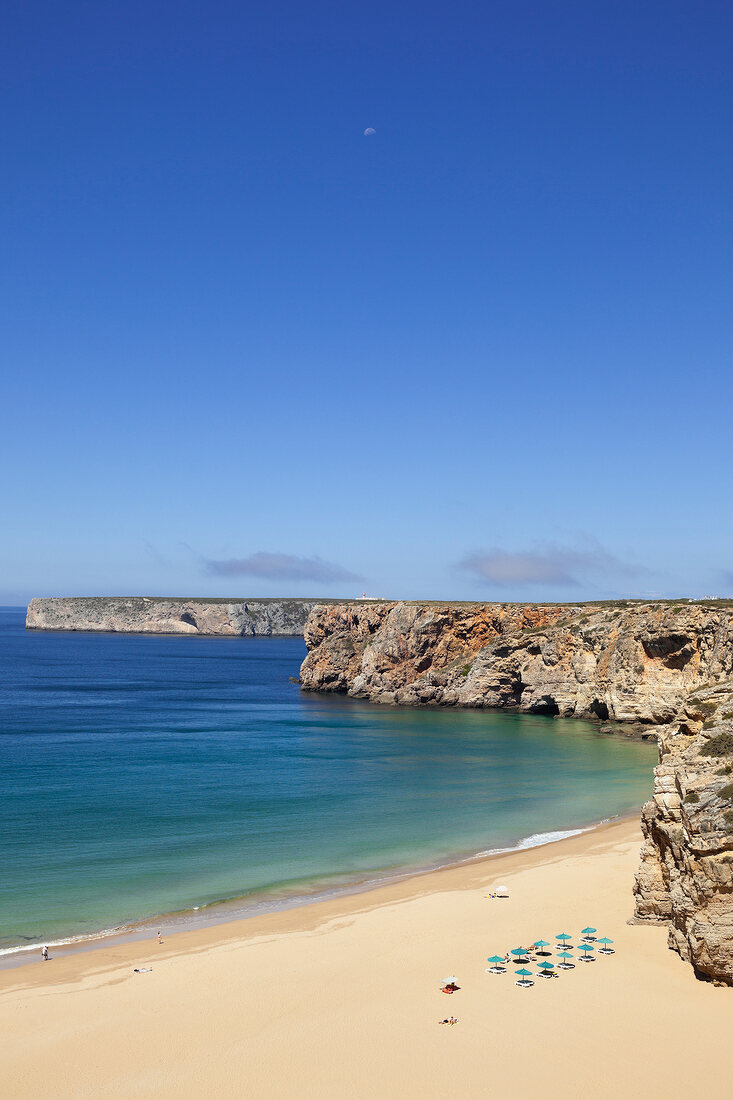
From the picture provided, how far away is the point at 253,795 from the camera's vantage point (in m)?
42.8

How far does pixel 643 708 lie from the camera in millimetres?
64750

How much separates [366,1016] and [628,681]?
52.8 meters

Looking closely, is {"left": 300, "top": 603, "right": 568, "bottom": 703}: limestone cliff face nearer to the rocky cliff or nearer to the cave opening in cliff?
the rocky cliff

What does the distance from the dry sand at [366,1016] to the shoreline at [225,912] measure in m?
0.83

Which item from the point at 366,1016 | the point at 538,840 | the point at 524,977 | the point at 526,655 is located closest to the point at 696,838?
the point at 524,977

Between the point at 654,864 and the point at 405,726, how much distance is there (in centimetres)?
4911

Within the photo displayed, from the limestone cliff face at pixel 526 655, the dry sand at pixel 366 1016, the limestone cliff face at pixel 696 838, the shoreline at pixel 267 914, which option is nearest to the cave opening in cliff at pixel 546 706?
the limestone cliff face at pixel 526 655

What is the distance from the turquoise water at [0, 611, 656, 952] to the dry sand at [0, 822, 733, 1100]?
4642 millimetres

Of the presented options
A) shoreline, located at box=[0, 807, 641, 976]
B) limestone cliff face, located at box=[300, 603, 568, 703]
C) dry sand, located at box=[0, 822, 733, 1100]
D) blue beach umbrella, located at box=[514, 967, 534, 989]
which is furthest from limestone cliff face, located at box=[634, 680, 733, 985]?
limestone cliff face, located at box=[300, 603, 568, 703]

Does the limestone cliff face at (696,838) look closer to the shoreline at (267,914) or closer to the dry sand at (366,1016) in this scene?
the dry sand at (366,1016)

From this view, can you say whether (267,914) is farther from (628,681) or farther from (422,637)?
(422,637)

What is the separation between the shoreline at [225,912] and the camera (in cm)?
2259

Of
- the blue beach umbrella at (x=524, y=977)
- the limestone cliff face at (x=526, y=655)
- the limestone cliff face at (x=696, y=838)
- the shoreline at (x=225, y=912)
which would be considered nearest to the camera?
the limestone cliff face at (x=696, y=838)

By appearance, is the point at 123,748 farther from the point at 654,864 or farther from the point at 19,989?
the point at 654,864
